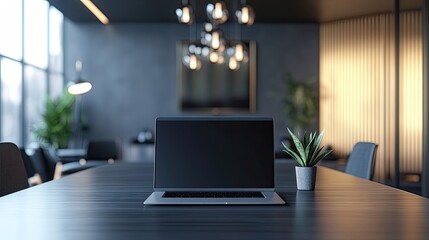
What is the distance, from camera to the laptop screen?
1.62 m

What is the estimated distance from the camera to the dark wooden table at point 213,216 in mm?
1088

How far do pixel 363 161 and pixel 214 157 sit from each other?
1.33 m

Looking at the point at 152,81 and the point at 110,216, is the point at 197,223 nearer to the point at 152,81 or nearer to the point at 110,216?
the point at 110,216

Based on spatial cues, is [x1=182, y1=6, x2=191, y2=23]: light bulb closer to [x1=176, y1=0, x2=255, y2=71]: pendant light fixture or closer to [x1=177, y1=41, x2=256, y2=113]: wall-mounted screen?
[x1=176, y1=0, x2=255, y2=71]: pendant light fixture

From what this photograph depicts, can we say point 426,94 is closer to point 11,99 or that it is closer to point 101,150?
point 101,150

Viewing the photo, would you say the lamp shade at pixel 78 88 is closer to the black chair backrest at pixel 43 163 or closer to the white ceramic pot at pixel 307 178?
the black chair backrest at pixel 43 163

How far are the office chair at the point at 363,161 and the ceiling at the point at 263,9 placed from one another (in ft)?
15.1

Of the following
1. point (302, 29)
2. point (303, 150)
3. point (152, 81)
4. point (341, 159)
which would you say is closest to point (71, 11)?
point (152, 81)

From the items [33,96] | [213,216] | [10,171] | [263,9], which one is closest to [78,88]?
[10,171]

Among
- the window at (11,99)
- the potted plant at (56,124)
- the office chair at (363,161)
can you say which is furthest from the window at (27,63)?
the office chair at (363,161)

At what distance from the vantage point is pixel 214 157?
1639mm

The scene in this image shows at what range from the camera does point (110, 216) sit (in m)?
1.29

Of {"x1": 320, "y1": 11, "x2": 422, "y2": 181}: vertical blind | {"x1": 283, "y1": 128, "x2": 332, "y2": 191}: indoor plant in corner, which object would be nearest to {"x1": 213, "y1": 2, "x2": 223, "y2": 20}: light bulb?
{"x1": 283, "y1": 128, "x2": 332, "y2": 191}: indoor plant in corner

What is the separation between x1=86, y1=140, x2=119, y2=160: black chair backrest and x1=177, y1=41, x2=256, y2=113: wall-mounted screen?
2.81 meters
